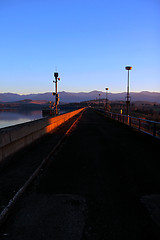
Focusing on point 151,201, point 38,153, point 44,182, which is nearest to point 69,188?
point 44,182

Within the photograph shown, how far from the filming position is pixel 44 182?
5.11 meters

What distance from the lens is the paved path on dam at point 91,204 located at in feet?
10.1

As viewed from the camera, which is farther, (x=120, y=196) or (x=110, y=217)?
(x=120, y=196)

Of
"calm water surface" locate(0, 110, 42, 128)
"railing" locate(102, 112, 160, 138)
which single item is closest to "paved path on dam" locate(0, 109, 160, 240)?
"railing" locate(102, 112, 160, 138)

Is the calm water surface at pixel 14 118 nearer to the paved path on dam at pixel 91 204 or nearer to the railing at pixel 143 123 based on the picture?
the railing at pixel 143 123

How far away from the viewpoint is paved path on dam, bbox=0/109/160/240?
308cm

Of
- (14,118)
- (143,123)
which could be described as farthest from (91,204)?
(14,118)

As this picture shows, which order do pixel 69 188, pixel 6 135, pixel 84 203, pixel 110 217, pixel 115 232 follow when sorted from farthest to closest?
pixel 6 135, pixel 69 188, pixel 84 203, pixel 110 217, pixel 115 232

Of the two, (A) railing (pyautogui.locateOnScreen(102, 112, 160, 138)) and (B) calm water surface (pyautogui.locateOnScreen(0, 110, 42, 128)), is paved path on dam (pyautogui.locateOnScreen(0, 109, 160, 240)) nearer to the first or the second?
(A) railing (pyautogui.locateOnScreen(102, 112, 160, 138))

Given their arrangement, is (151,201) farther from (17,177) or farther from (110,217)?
(17,177)

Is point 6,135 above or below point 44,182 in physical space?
above

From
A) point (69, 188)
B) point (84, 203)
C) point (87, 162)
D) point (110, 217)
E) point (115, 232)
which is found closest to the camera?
point (115, 232)

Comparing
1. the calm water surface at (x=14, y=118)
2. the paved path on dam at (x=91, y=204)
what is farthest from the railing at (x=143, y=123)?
the calm water surface at (x=14, y=118)

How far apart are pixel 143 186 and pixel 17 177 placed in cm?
356
